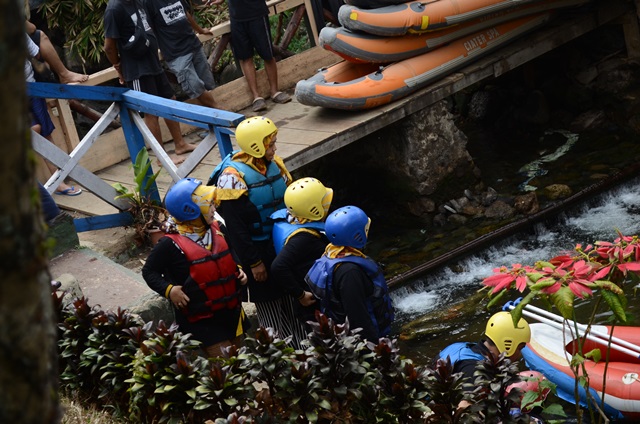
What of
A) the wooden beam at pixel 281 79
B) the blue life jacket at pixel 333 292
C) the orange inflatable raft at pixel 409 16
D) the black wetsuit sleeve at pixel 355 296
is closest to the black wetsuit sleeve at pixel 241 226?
the blue life jacket at pixel 333 292

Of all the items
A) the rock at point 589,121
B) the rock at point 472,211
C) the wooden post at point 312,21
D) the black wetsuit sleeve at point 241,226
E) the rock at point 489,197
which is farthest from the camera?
the rock at point 589,121

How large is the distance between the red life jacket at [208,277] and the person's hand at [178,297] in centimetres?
5

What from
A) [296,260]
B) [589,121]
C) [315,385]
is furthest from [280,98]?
[315,385]

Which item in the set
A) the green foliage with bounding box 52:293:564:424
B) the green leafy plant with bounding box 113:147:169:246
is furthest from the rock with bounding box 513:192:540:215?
the green foliage with bounding box 52:293:564:424

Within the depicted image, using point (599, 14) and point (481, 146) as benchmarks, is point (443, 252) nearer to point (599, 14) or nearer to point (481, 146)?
point (481, 146)

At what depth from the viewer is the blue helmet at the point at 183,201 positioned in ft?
14.8

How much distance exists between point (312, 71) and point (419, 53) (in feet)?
5.66

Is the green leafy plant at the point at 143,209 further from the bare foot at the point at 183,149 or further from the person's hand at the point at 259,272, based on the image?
the person's hand at the point at 259,272

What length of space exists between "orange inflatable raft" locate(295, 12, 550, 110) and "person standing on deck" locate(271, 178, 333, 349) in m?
3.74

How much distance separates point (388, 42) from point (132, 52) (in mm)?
2600

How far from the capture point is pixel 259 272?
5.17 m

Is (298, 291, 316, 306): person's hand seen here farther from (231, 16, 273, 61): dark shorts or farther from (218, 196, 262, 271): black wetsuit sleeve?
(231, 16, 273, 61): dark shorts

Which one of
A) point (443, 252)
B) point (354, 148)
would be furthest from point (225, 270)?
point (354, 148)

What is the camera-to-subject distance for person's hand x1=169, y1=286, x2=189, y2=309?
4.59 metres
